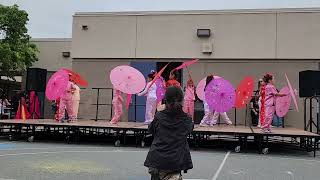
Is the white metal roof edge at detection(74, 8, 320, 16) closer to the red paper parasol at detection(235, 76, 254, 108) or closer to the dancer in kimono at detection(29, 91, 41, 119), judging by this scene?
the dancer in kimono at detection(29, 91, 41, 119)

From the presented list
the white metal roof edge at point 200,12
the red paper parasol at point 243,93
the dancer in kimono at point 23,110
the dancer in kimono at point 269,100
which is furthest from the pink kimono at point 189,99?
the white metal roof edge at point 200,12

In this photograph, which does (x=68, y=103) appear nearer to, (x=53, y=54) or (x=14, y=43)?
(x=53, y=54)

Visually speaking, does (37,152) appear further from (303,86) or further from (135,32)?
(135,32)

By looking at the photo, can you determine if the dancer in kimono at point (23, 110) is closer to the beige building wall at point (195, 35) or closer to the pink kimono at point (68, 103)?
the pink kimono at point (68, 103)

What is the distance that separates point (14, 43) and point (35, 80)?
43.7 feet

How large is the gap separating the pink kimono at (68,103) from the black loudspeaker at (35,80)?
3528 millimetres

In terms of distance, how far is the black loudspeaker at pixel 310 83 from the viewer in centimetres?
1612

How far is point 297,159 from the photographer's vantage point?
→ 12.8 metres

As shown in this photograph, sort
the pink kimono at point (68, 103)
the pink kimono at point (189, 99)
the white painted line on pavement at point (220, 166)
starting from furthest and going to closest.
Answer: the pink kimono at point (68, 103), the pink kimono at point (189, 99), the white painted line on pavement at point (220, 166)

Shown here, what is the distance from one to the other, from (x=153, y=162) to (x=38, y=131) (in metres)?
13.1

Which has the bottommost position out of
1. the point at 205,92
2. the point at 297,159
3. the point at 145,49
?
the point at 297,159

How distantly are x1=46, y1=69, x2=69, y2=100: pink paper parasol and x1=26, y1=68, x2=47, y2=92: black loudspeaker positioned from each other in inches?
137

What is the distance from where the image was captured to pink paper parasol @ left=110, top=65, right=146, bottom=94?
15641 mm

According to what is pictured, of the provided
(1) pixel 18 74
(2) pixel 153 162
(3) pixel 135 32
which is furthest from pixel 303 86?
(1) pixel 18 74
